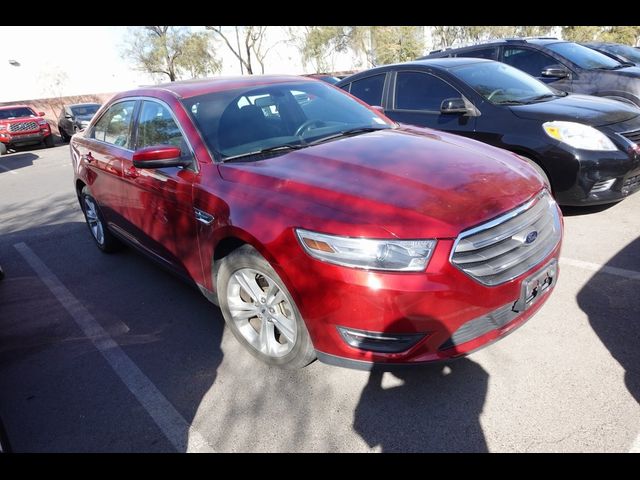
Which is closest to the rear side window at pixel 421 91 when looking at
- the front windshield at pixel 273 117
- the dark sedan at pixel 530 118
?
the dark sedan at pixel 530 118

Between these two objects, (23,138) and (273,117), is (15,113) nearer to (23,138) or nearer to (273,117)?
(23,138)

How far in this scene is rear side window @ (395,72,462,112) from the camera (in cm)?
491

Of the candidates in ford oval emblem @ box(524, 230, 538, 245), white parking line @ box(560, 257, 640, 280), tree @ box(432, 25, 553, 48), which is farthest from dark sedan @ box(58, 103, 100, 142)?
tree @ box(432, 25, 553, 48)

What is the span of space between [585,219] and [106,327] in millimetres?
4456

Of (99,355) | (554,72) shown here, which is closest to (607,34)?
(554,72)

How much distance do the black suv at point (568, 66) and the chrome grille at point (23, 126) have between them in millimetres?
16208

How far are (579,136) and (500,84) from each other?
118 centimetres

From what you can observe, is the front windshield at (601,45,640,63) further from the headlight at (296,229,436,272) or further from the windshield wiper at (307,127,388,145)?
the headlight at (296,229,436,272)

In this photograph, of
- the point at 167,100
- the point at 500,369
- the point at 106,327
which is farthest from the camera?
the point at 106,327
